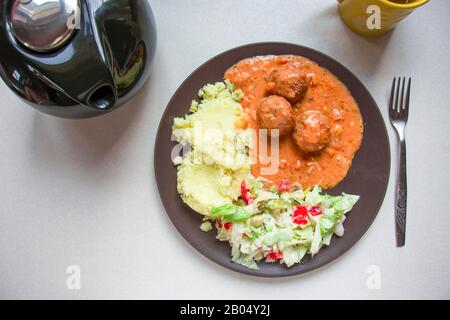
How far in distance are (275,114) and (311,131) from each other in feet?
0.42

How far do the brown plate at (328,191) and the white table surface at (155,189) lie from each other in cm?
8

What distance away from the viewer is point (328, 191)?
60.6 inches

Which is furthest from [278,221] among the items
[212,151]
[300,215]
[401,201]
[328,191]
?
[401,201]

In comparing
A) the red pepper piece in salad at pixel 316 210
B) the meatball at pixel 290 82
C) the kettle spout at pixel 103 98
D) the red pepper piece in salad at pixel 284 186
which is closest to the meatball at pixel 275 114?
the meatball at pixel 290 82

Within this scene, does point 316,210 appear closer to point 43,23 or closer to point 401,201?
point 401,201

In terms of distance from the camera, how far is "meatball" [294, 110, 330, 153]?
1434 millimetres

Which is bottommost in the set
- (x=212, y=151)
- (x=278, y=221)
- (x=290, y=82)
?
(x=278, y=221)

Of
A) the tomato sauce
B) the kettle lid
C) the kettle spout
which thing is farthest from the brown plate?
the kettle lid

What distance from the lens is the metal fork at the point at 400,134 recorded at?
1557mm

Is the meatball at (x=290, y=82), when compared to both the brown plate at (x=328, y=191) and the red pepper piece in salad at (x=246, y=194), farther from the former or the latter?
the red pepper piece in salad at (x=246, y=194)

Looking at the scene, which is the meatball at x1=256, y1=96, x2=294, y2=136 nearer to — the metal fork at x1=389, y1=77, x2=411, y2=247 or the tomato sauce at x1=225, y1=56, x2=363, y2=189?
the tomato sauce at x1=225, y1=56, x2=363, y2=189

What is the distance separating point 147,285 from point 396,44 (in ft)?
A: 4.12

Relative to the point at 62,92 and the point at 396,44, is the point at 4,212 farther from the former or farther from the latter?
the point at 396,44
